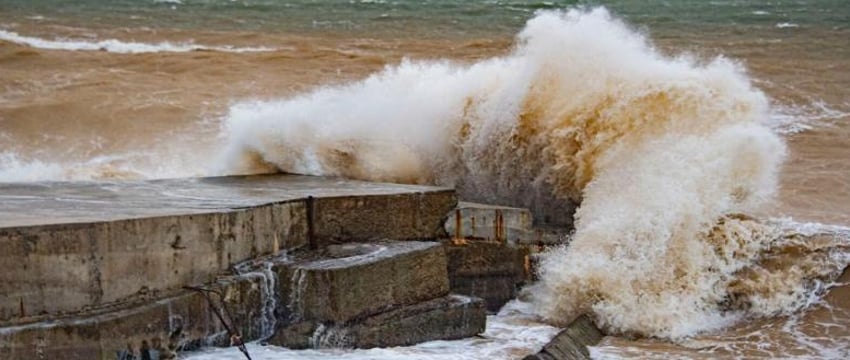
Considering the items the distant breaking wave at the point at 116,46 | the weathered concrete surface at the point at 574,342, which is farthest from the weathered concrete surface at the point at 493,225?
the distant breaking wave at the point at 116,46

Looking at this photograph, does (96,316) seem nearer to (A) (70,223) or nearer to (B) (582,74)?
(A) (70,223)

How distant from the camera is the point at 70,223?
22.3 feet

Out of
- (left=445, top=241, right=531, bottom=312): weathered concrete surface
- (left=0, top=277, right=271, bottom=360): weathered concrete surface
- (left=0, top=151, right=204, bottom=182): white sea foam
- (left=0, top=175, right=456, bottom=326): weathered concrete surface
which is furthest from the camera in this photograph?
(left=0, top=151, right=204, bottom=182): white sea foam

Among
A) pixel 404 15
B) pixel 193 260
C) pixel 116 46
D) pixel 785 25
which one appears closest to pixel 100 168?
pixel 193 260

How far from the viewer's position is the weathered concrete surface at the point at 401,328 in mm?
7582

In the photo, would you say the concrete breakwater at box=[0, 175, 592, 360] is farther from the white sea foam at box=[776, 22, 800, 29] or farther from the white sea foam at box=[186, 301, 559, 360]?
the white sea foam at box=[776, 22, 800, 29]

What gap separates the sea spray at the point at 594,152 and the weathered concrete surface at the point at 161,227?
905 mm

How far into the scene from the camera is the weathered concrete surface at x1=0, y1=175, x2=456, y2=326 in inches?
264

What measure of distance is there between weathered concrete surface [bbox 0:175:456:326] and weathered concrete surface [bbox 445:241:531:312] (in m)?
0.24

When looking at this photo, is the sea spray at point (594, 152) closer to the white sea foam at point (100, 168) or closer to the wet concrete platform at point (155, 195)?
the wet concrete platform at point (155, 195)

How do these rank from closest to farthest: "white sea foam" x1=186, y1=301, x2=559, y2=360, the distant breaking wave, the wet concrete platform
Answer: the wet concrete platform < "white sea foam" x1=186, y1=301, x2=559, y2=360 < the distant breaking wave

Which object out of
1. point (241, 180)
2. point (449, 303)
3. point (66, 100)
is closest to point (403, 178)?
point (241, 180)

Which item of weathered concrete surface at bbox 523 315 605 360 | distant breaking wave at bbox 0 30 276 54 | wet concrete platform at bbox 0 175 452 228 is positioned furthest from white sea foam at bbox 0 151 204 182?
distant breaking wave at bbox 0 30 276 54

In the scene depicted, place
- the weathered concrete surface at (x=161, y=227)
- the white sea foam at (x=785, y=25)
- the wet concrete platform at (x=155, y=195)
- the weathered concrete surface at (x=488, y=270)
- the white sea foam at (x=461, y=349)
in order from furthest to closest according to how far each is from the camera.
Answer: the white sea foam at (x=785, y=25) < the weathered concrete surface at (x=488, y=270) < the white sea foam at (x=461, y=349) < the wet concrete platform at (x=155, y=195) < the weathered concrete surface at (x=161, y=227)
